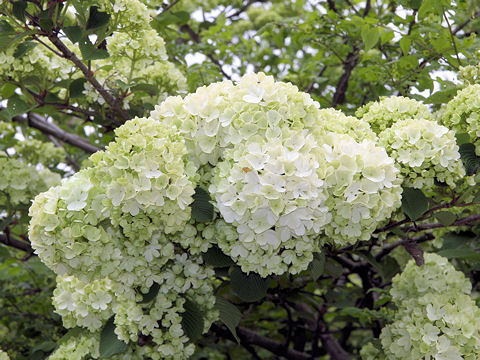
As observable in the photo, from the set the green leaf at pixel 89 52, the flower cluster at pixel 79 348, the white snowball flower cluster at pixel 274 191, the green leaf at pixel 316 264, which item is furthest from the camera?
the flower cluster at pixel 79 348

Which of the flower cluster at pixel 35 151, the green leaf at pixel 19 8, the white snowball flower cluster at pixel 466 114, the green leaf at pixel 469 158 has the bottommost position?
the flower cluster at pixel 35 151

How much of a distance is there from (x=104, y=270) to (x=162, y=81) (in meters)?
1.36

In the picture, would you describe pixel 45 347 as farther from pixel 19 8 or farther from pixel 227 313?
pixel 19 8

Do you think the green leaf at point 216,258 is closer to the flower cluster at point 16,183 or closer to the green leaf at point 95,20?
the green leaf at point 95,20

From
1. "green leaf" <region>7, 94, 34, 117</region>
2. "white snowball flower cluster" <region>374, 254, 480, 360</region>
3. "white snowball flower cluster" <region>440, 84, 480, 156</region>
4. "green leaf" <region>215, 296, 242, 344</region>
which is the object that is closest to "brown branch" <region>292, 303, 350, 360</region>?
"white snowball flower cluster" <region>374, 254, 480, 360</region>

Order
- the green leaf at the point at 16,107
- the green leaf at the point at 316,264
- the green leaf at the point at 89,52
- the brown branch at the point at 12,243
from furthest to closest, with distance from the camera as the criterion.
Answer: the brown branch at the point at 12,243, the green leaf at the point at 16,107, the green leaf at the point at 89,52, the green leaf at the point at 316,264

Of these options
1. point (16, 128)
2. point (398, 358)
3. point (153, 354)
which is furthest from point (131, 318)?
point (16, 128)

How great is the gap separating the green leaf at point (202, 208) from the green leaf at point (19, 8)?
40.5 inches

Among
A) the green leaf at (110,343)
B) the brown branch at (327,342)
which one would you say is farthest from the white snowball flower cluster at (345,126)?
the brown branch at (327,342)

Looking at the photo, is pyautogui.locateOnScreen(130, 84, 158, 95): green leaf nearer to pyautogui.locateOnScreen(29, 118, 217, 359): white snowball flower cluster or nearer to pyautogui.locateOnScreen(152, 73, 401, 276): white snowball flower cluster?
pyautogui.locateOnScreen(152, 73, 401, 276): white snowball flower cluster

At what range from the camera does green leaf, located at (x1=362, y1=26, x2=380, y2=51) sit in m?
2.67

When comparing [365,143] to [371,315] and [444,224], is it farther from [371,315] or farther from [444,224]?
[371,315]

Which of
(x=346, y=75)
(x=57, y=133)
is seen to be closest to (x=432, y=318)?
(x=346, y=75)

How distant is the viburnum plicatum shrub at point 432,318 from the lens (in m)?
2.17
